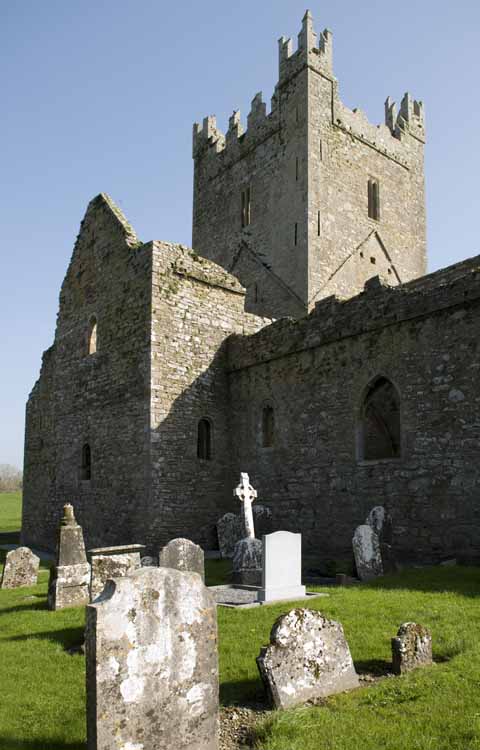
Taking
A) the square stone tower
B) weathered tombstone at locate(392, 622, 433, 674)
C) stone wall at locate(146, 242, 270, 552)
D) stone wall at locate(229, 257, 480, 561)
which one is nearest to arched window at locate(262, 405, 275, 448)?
stone wall at locate(229, 257, 480, 561)

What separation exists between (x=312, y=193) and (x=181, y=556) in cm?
1727

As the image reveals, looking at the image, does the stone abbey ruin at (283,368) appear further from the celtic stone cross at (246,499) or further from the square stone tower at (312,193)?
the celtic stone cross at (246,499)

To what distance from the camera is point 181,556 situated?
32.6ft

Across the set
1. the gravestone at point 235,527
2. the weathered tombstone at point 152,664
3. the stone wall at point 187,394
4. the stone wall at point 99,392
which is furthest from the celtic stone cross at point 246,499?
the weathered tombstone at point 152,664

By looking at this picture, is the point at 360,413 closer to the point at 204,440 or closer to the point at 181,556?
the point at 204,440

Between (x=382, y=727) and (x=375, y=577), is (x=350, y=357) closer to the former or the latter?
(x=375, y=577)

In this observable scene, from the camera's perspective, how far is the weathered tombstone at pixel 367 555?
35.8 ft

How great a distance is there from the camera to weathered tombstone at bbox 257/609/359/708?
5.14 metres

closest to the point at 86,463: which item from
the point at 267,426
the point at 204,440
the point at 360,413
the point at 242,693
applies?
the point at 204,440

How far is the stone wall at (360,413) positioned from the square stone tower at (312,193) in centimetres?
718

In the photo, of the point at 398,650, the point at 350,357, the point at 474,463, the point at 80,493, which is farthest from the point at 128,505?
the point at 398,650

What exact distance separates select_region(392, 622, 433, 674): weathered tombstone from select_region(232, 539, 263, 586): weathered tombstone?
17.7ft

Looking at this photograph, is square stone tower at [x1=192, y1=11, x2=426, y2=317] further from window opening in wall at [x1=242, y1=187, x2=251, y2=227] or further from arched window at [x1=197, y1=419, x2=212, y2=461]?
arched window at [x1=197, y1=419, x2=212, y2=461]

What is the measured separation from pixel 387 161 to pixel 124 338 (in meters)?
16.0
